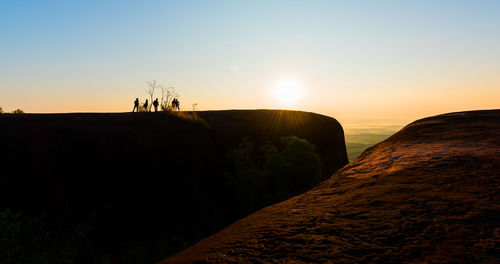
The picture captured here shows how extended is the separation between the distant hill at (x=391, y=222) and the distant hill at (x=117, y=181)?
6.00 metres

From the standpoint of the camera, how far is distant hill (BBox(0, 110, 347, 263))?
8031mm

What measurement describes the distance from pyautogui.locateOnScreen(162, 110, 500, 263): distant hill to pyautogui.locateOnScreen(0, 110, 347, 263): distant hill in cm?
600

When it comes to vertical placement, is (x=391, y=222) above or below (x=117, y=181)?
above

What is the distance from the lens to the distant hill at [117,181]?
8.03 meters

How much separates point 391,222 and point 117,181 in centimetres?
947

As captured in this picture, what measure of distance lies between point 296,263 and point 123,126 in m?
11.3

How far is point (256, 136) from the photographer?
1666 cm

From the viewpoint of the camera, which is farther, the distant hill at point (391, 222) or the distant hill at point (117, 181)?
the distant hill at point (117, 181)

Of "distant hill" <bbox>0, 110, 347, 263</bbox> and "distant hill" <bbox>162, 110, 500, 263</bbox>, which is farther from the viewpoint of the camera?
"distant hill" <bbox>0, 110, 347, 263</bbox>

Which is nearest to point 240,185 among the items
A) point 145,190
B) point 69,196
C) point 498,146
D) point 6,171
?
point 145,190

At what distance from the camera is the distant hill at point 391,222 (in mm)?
1217

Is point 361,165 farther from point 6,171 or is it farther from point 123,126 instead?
point 123,126

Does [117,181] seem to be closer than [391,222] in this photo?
No

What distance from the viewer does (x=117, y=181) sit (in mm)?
9625
